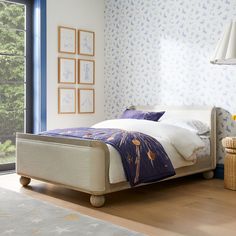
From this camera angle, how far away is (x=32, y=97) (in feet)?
15.8

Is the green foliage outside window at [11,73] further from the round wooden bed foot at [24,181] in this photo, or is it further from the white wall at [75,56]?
the round wooden bed foot at [24,181]

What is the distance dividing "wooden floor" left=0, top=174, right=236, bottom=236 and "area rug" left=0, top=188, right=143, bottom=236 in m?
0.12

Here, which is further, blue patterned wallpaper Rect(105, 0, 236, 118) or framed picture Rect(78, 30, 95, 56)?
framed picture Rect(78, 30, 95, 56)

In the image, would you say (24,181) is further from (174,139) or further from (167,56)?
(167,56)

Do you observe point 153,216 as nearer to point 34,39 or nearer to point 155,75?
point 155,75

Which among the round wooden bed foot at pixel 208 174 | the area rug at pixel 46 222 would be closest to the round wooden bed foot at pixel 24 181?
the area rug at pixel 46 222

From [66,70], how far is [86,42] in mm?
501

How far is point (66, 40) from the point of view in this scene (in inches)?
193

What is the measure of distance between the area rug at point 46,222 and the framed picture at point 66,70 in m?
2.16

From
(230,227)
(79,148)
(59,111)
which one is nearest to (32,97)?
(59,111)

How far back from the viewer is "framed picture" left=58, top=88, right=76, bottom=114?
192 inches

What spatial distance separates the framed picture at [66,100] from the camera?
488 cm

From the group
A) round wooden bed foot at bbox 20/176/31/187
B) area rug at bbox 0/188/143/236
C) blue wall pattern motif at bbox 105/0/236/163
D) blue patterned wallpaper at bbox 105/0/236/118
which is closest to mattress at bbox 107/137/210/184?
blue wall pattern motif at bbox 105/0/236/163

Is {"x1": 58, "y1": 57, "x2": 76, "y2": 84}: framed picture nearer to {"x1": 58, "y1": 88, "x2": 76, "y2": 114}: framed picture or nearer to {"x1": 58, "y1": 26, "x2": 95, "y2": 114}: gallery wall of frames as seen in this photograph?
{"x1": 58, "y1": 26, "x2": 95, "y2": 114}: gallery wall of frames
